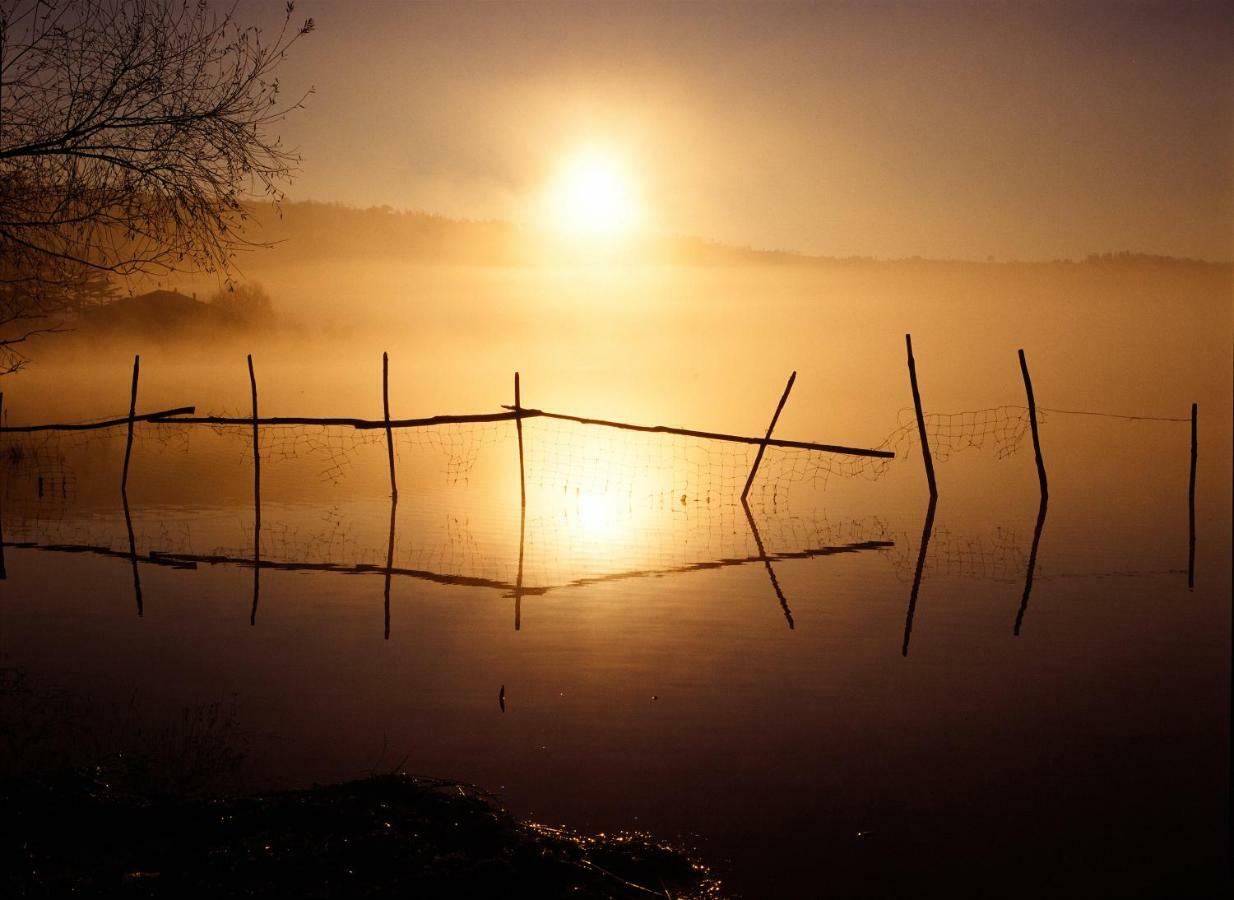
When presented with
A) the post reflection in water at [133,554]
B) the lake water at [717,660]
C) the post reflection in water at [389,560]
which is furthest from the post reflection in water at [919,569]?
the post reflection in water at [133,554]

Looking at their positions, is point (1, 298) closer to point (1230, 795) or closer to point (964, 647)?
point (964, 647)

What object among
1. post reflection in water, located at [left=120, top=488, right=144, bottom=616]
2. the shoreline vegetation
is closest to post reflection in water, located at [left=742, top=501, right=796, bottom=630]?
the shoreline vegetation

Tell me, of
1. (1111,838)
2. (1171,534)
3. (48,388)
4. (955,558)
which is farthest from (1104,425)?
(48,388)

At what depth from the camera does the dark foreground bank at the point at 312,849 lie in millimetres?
4609

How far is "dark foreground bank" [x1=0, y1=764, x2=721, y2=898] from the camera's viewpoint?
15.1 ft

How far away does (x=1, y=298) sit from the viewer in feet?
32.0

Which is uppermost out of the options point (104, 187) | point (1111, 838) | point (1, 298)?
point (104, 187)

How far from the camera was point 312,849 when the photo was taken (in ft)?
16.0

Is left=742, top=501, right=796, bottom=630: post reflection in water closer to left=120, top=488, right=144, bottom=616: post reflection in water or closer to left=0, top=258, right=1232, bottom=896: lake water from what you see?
left=0, top=258, right=1232, bottom=896: lake water

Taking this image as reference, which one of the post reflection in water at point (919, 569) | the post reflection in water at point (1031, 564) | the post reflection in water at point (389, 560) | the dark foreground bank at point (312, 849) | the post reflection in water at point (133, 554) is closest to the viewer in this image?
the dark foreground bank at point (312, 849)

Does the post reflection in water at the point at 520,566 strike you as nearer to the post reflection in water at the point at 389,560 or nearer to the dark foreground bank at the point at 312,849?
the post reflection in water at the point at 389,560

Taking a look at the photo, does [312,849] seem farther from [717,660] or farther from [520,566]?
[520,566]

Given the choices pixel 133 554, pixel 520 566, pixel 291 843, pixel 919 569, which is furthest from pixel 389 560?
pixel 291 843

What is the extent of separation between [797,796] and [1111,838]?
5.45 ft
